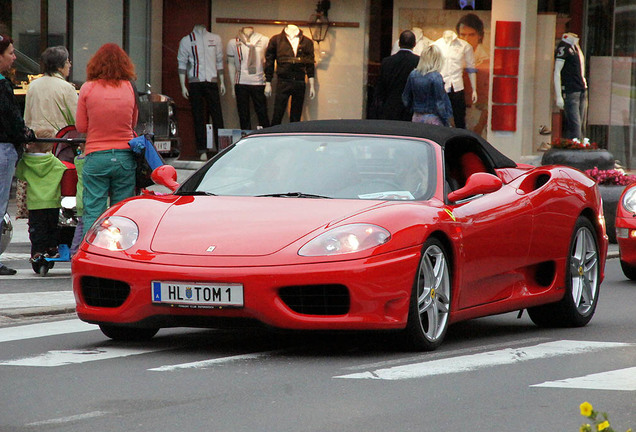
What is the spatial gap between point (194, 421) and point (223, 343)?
2.24 m

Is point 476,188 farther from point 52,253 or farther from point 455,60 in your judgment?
point 455,60

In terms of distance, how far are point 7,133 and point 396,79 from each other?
6.74m

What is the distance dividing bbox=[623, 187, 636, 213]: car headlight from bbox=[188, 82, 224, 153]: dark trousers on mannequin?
10.6m

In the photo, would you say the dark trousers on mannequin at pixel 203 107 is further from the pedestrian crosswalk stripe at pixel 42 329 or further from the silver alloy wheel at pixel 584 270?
the pedestrian crosswalk stripe at pixel 42 329

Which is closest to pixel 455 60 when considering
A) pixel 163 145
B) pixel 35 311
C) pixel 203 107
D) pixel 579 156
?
pixel 203 107

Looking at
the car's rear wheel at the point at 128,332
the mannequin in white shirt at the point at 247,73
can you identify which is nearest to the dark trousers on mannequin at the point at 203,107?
the mannequin in white shirt at the point at 247,73

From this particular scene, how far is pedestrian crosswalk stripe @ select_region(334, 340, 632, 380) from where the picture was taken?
6457 millimetres

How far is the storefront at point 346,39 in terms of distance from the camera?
21859 millimetres

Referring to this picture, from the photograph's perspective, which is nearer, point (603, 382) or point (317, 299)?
point (603, 382)

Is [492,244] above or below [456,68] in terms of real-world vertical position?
below

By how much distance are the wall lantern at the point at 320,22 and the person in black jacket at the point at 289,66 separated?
0.16 m

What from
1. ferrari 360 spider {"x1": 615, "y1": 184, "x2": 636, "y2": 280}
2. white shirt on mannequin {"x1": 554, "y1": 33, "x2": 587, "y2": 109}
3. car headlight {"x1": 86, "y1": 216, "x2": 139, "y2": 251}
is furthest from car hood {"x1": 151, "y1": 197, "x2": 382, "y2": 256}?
white shirt on mannequin {"x1": 554, "y1": 33, "x2": 587, "y2": 109}

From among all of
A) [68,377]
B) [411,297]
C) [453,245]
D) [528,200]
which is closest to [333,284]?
[411,297]

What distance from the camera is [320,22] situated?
2189 cm
